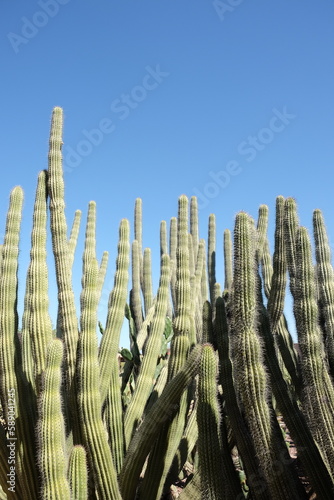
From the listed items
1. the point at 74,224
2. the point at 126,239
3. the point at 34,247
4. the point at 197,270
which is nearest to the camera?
the point at 34,247

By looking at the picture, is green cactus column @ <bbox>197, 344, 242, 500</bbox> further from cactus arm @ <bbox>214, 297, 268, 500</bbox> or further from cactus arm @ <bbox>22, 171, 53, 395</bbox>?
cactus arm @ <bbox>22, 171, 53, 395</bbox>

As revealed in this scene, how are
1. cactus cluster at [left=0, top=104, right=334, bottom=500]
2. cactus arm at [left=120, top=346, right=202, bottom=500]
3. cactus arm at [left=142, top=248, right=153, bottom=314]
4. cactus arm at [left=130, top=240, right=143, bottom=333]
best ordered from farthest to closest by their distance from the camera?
cactus arm at [left=130, top=240, right=143, bottom=333]
cactus arm at [left=142, top=248, right=153, bottom=314]
cactus arm at [left=120, top=346, right=202, bottom=500]
cactus cluster at [left=0, top=104, right=334, bottom=500]

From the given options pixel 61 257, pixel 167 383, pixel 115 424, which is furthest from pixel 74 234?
pixel 167 383

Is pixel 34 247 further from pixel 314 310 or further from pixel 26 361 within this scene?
pixel 314 310

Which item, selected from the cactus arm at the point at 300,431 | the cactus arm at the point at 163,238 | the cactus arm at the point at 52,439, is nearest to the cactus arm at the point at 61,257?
the cactus arm at the point at 52,439

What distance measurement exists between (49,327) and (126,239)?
131 cm

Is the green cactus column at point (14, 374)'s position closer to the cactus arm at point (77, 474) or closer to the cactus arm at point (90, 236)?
the cactus arm at point (77, 474)

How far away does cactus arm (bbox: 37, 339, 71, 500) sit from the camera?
3.12m

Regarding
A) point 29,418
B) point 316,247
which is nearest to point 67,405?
point 29,418

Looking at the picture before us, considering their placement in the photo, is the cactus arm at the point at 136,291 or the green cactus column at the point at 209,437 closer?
the green cactus column at the point at 209,437

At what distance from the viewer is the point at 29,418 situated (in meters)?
3.79

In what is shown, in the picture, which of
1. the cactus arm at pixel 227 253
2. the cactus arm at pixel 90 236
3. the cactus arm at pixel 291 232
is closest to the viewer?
the cactus arm at pixel 291 232

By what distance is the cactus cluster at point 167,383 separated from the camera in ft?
10.4

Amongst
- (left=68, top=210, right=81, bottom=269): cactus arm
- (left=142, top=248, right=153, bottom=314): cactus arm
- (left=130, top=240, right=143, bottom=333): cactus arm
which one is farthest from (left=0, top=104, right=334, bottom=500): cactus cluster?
(left=130, top=240, right=143, bottom=333): cactus arm
